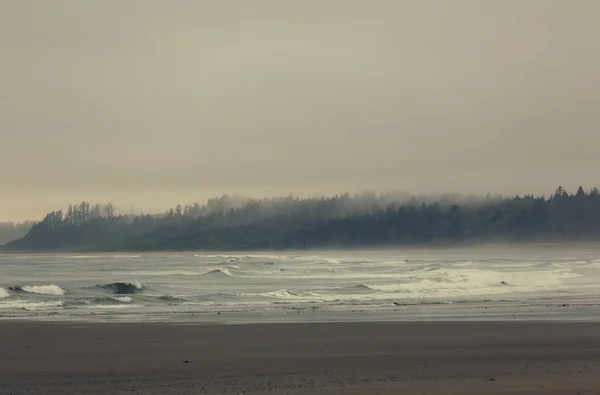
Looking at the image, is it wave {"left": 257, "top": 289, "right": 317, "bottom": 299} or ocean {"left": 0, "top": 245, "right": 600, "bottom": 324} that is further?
wave {"left": 257, "top": 289, "right": 317, "bottom": 299}

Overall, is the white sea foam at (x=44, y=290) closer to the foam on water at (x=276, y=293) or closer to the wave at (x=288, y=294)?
the foam on water at (x=276, y=293)

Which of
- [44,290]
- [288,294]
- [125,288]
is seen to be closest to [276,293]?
[288,294]

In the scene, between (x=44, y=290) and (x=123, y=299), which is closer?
(x=123, y=299)
